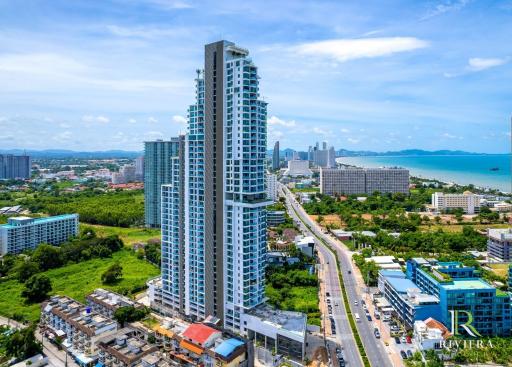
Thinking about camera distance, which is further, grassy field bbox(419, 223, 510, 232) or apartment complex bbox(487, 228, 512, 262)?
grassy field bbox(419, 223, 510, 232)

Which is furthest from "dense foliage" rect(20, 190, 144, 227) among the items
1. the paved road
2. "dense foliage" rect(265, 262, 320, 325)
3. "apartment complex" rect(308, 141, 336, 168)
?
"apartment complex" rect(308, 141, 336, 168)

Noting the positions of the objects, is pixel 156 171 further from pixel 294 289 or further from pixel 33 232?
pixel 294 289

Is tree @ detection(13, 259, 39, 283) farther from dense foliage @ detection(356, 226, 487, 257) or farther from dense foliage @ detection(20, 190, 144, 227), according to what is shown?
dense foliage @ detection(356, 226, 487, 257)

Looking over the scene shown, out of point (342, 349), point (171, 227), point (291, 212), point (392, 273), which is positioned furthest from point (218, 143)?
point (291, 212)

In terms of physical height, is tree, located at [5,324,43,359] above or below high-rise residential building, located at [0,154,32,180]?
below

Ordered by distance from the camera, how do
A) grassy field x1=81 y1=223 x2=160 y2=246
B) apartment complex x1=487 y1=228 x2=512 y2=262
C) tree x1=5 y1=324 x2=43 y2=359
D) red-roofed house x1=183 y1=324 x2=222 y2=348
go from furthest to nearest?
grassy field x1=81 y1=223 x2=160 y2=246 < apartment complex x1=487 y1=228 x2=512 y2=262 < tree x1=5 y1=324 x2=43 y2=359 < red-roofed house x1=183 y1=324 x2=222 y2=348

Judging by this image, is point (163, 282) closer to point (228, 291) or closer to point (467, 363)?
point (228, 291)

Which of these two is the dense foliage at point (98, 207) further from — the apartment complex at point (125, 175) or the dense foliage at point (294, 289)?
the dense foliage at point (294, 289)
